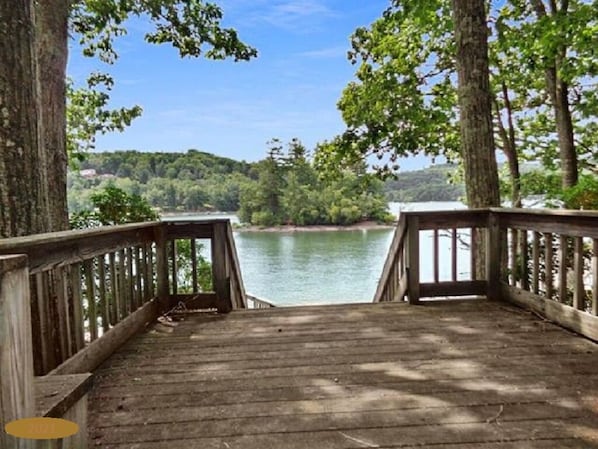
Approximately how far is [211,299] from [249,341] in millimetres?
991

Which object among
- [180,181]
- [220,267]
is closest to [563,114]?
[220,267]

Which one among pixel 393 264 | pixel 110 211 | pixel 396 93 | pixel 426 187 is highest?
pixel 396 93

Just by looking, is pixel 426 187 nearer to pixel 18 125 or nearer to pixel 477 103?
pixel 477 103

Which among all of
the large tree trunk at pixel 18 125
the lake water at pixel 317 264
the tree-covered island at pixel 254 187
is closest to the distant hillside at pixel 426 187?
the lake water at pixel 317 264

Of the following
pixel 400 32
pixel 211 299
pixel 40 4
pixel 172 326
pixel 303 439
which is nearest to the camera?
pixel 303 439

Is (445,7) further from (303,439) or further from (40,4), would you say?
(303,439)

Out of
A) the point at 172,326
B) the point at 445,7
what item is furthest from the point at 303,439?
the point at 445,7

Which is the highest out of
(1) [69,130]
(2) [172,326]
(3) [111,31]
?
(3) [111,31]

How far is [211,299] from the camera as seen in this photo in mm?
3861

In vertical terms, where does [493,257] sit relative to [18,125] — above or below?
below

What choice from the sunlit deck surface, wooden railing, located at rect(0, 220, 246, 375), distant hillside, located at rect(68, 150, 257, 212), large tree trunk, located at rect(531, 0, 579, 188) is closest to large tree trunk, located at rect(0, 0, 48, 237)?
wooden railing, located at rect(0, 220, 246, 375)

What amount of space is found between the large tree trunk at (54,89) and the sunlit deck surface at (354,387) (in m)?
2.31

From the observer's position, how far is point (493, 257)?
12.9 feet

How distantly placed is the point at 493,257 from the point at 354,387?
2.35 meters
